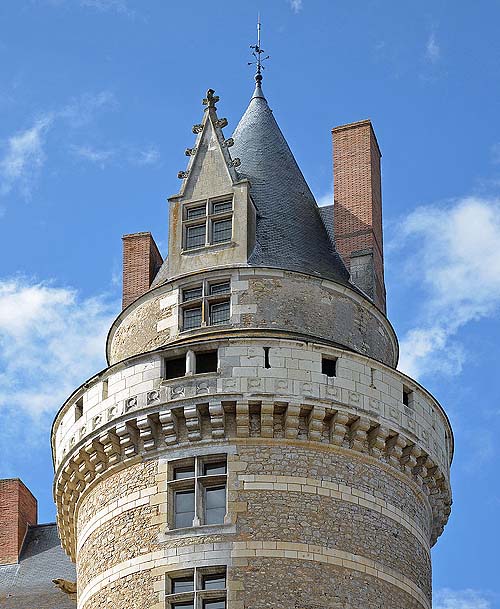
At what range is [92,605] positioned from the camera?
2641 cm

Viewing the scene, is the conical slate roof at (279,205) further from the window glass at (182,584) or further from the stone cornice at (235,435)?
the window glass at (182,584)

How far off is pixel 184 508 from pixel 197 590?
156 centimetres

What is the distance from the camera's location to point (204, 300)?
28312 millimetres

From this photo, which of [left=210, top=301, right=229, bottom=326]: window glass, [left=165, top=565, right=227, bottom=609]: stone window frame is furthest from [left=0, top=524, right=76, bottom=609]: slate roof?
[left=210, top=301, right=229, bottom=326]: window glass

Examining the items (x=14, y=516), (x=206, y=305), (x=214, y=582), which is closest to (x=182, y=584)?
(x=214, y=582)

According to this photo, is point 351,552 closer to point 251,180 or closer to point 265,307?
point 265,307

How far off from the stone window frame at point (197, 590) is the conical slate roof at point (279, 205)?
596 cm

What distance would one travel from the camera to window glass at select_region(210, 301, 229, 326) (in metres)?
28.1

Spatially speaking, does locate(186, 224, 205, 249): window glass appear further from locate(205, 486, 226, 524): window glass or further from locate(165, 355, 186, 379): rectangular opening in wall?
locate(205, 486, 226, 524): window glass

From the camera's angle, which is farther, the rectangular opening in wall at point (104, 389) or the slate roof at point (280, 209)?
the slate roof at point (280, 209)

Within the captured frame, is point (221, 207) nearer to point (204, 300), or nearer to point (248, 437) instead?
point (204, 300)

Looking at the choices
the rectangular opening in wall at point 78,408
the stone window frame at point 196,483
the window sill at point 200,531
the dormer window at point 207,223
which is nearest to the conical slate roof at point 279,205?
the dormer window at point 207,223

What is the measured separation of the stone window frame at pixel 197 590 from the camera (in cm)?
2517

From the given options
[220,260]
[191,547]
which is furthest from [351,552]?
[220,260]
